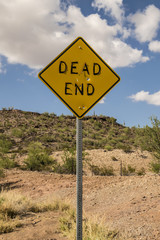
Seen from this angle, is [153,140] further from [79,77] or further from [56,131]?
[56,131]

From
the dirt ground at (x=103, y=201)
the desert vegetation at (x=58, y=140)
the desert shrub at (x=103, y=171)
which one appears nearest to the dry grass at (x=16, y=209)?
the dirt ground at (x=103, y=201)

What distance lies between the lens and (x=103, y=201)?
9742 millimetres

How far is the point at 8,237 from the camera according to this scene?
19.2 feet

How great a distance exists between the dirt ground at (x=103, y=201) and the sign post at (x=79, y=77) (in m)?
3.48

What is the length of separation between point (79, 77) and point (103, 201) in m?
7.07

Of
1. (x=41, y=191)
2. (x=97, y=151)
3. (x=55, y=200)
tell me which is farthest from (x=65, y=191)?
(x=97, y=151)

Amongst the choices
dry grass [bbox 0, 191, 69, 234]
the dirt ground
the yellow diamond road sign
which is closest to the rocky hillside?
the dirt ground

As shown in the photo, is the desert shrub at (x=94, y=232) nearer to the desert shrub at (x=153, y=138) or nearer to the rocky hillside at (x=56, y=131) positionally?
the desert shrub at (x=153, y=138)

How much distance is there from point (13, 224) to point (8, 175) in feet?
34.7

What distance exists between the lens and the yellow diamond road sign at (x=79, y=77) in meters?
3.94

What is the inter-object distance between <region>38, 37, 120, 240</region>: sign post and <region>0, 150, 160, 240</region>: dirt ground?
137 inches

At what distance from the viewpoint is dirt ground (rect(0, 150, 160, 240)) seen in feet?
19.7

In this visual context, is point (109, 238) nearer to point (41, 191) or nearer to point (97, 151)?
point (41, 191)

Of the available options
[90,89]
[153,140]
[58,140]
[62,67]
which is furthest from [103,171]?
[58,140]
